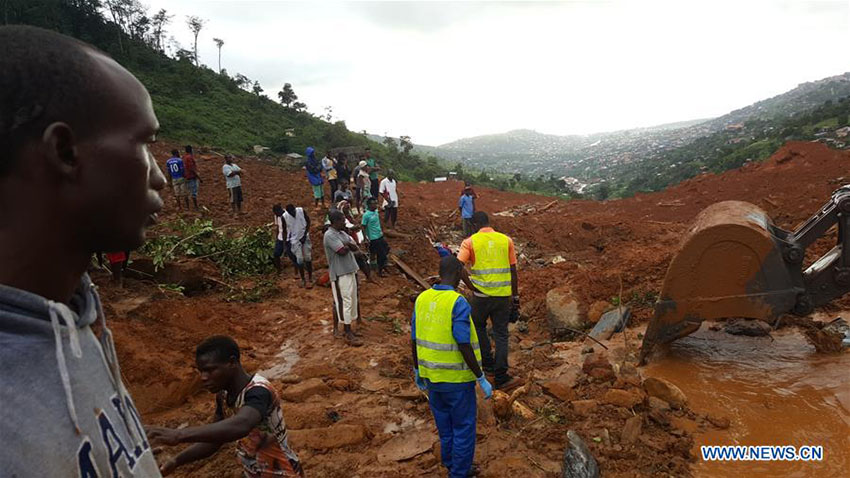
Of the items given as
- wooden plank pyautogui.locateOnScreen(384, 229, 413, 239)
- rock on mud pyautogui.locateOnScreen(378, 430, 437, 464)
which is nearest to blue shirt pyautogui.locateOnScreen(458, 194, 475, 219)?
wooden plank pyautogui.locateOnScreen(384, 229, 413, 239)

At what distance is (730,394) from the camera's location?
4449mm

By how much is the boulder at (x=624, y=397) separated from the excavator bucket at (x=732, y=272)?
3.56ft

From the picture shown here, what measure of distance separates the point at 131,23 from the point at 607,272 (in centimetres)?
4430

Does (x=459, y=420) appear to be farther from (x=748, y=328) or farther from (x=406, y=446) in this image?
(x=748, y=328)

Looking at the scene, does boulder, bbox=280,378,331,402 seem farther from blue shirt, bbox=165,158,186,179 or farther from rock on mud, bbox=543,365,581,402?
blue shirt, bbox=165,158,186,179

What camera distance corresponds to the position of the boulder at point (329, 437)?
3.95 metres

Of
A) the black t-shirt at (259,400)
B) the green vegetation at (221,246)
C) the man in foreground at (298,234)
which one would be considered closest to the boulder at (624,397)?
the black t-shirt at (259,400)

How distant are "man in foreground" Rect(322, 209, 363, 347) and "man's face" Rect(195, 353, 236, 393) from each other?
11.8 ft

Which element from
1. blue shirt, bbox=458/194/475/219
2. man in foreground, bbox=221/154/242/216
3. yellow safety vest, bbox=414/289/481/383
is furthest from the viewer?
blue shirt, bbox=458/194/475/219

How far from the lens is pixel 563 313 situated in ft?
22.7

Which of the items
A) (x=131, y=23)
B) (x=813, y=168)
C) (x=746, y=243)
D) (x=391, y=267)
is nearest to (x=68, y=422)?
(x=746, y=243)

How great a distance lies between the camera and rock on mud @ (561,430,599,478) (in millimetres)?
3279

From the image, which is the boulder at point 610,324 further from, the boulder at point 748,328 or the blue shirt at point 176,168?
the blue shirt at point 176,168

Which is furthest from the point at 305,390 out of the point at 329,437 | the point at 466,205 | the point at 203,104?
the point at 203,104
